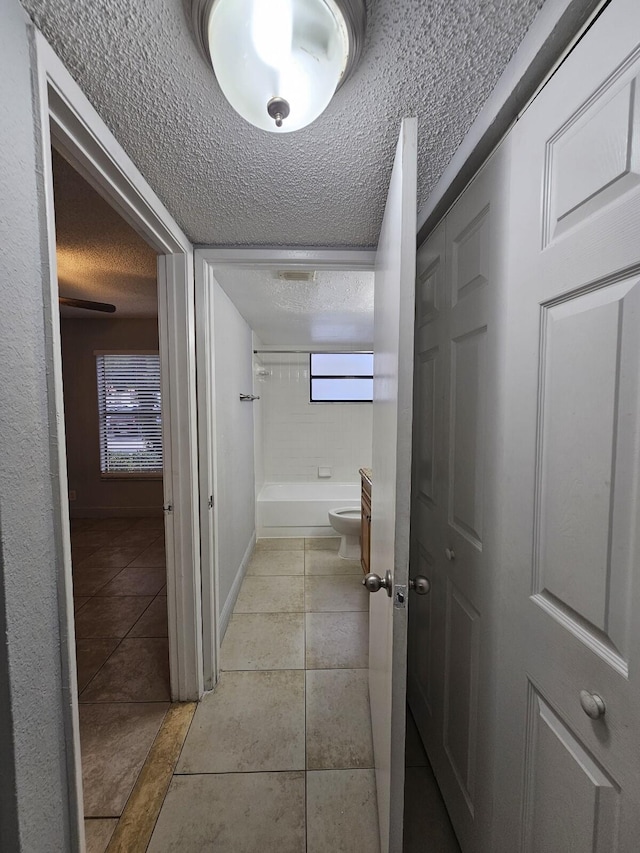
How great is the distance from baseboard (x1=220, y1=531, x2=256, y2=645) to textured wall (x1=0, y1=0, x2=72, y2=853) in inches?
51.3

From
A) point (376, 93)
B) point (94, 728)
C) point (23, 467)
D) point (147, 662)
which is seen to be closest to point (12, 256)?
point (23, 467)

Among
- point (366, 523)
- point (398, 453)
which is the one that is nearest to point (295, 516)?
point (366, 523)

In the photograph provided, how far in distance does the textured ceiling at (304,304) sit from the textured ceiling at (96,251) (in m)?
0.60

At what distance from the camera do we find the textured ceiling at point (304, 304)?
6.47 feet

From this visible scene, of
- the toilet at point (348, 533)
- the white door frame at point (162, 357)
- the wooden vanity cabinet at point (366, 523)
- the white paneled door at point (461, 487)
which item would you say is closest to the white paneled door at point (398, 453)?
the white paneled door at point (461, 487)

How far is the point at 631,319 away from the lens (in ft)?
1.66

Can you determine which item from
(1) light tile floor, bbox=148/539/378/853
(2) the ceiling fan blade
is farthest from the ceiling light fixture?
A: (2) the ceiling fan blade

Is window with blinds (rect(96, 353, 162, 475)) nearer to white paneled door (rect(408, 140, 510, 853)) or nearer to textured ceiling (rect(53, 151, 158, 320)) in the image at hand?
textured ceiling (rect(53, 151, 158, 320))

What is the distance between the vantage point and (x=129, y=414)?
13.2ft

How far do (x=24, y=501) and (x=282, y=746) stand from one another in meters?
1.42

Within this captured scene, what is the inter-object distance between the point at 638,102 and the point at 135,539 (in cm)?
416

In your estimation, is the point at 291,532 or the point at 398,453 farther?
the point at 291,532

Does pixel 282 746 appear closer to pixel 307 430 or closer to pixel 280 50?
pixel 280 50

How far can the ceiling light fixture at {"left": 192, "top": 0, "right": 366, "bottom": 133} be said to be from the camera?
0.59 meters
